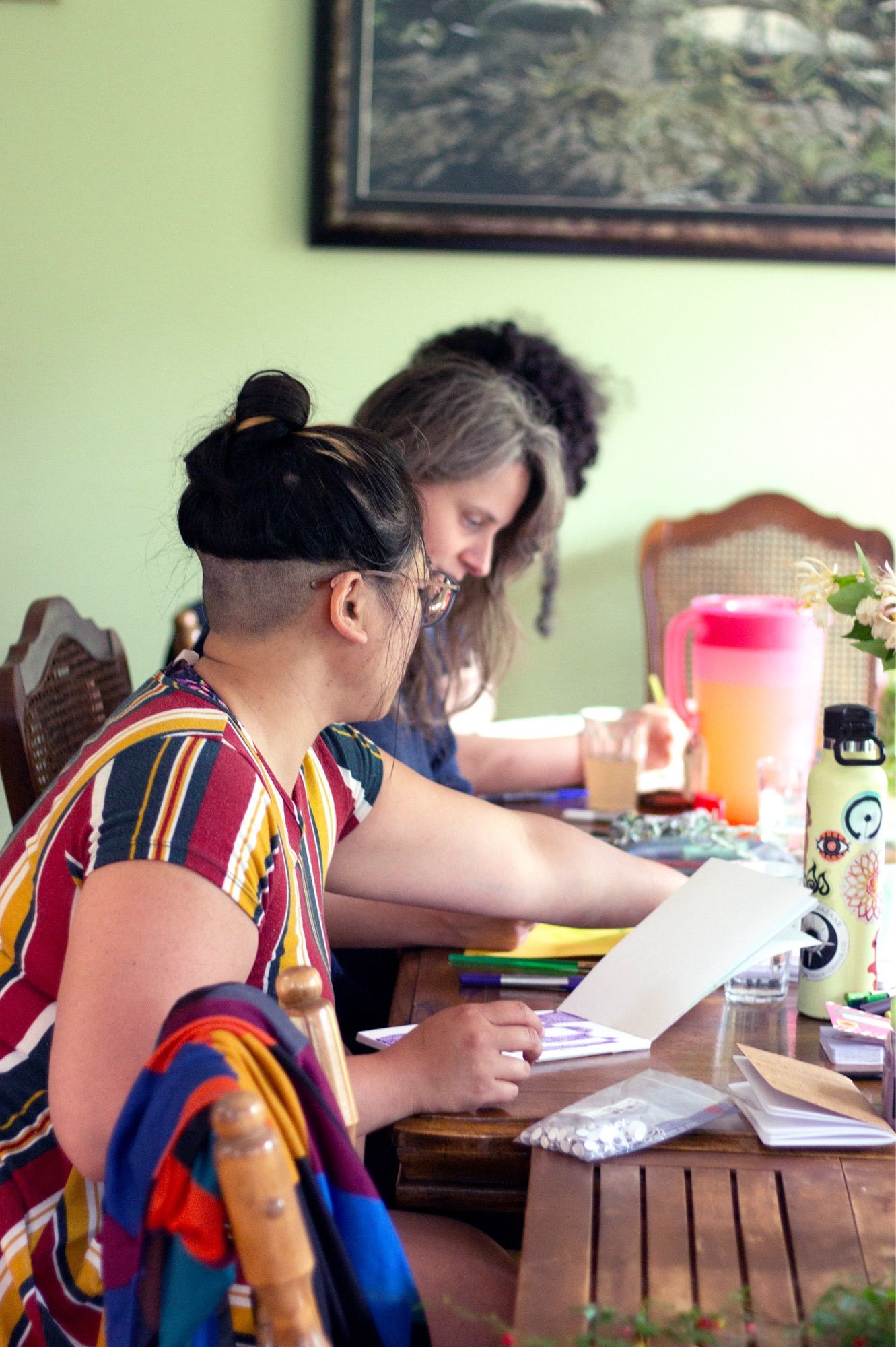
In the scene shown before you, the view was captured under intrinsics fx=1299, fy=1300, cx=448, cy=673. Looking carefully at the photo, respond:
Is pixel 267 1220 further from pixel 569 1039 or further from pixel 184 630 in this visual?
pixel 184 630

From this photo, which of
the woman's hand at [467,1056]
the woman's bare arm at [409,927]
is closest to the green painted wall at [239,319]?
the woman's bare arm at [409,927]

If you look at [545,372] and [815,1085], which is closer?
[815,1085]

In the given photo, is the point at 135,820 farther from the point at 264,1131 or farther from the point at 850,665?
the point at 850,665

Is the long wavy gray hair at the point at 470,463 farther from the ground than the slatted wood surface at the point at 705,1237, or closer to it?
farther from the ground

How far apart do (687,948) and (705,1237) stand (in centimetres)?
37

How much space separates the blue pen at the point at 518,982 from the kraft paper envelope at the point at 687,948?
0.03 metres

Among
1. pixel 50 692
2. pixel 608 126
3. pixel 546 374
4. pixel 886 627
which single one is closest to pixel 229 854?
pixel 886 627

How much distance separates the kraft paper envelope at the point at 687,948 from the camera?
1033mm

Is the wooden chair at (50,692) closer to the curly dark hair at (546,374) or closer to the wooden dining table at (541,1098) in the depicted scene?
the wooden dining table at (541,1098)

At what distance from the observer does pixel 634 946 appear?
1.14 meters

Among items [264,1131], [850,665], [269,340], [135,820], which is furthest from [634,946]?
[269,340]

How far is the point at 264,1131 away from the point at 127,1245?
0.48 ft

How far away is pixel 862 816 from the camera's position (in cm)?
103

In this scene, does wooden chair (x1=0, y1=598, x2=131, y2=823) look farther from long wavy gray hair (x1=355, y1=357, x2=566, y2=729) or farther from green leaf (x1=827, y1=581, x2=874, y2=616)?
green leaf (x1=827, y1=581, x2=874, y2=616)
